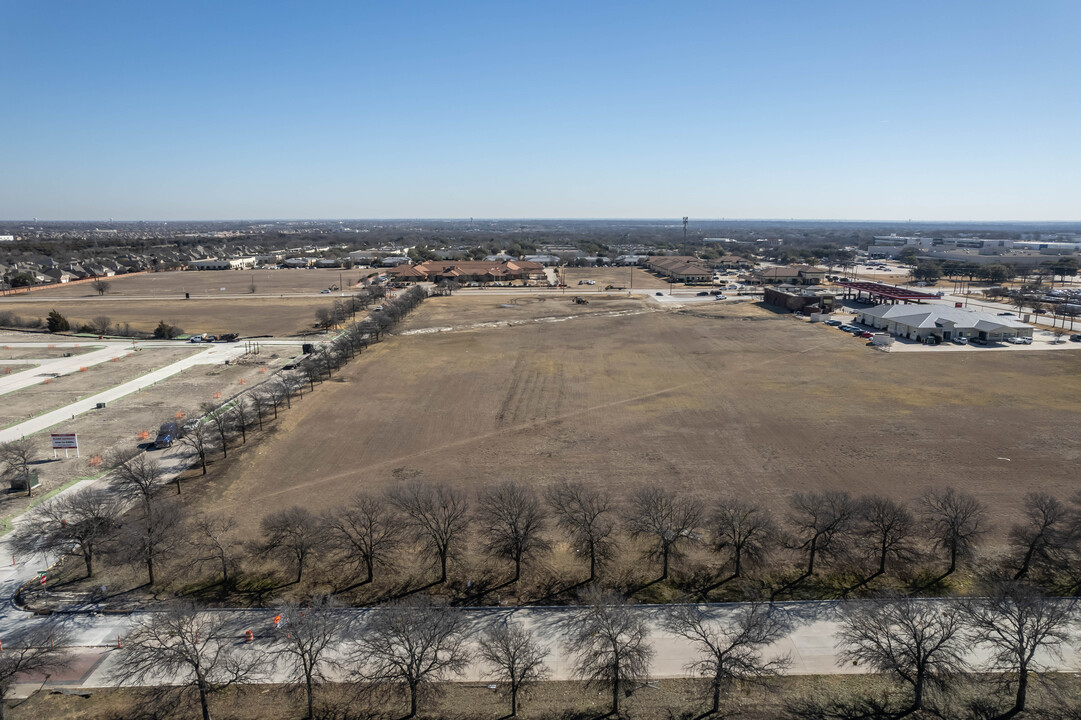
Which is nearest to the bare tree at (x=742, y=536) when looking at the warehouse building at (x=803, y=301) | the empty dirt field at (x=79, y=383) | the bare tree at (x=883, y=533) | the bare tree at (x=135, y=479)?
the bare tree at (x=883, y=533)

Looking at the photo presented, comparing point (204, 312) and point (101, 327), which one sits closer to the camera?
A: point (101, 327)

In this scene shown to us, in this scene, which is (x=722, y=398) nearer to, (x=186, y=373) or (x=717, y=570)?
(x=717, y=570)

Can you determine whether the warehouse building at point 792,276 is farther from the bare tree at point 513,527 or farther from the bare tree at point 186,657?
the bare tree at point 186,657

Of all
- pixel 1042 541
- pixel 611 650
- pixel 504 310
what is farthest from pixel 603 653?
pixel 504 310

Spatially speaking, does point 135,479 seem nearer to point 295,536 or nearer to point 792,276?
point 295,536

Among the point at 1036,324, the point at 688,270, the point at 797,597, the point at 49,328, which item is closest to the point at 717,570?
the point at 797,597
